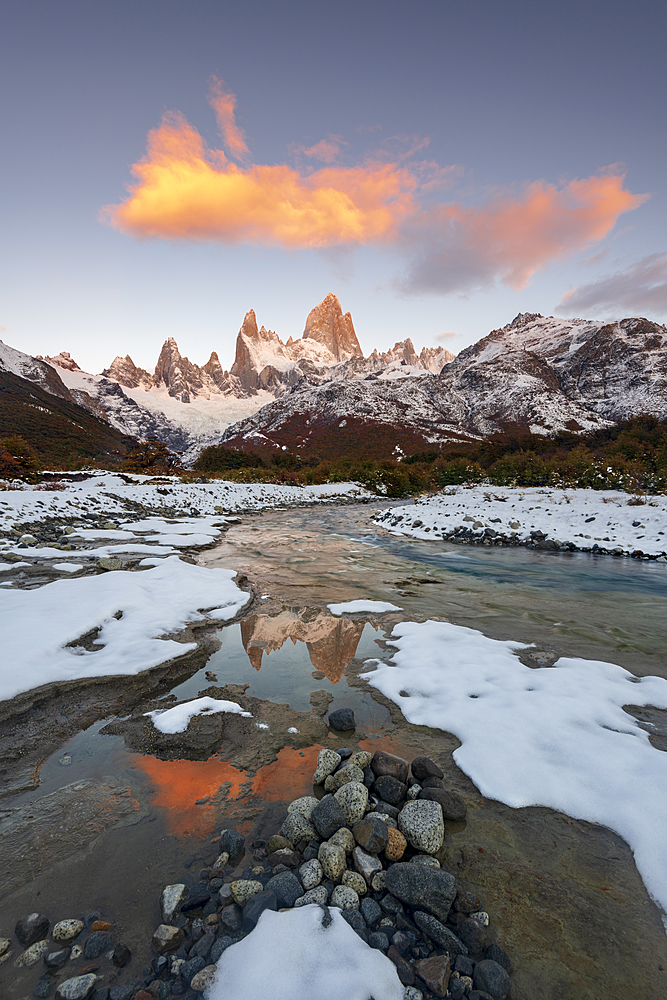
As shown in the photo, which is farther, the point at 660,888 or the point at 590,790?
the point at 590,790

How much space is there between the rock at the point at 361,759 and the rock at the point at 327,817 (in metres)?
0.49

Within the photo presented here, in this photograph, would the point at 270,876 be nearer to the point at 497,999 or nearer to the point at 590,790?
the point at 497,999

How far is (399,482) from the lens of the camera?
49.2 m

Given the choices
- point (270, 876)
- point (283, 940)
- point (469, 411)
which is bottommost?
point (270, 876)

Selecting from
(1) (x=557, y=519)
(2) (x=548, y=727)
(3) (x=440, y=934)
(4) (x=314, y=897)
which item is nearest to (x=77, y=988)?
(4) (x=314, y=897)

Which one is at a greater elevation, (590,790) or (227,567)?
(590,790)

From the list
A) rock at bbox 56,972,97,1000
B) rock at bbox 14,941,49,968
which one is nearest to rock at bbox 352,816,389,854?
rock at bbox 56,972,97,1000

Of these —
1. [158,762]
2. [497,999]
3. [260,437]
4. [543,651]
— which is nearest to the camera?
[497,999]

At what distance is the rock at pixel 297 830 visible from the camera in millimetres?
2812

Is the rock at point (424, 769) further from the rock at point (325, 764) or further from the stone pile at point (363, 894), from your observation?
the rock at point (325, 764)

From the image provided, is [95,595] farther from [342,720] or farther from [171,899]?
[171,899]

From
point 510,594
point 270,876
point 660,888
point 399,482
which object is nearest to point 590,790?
point 660,888

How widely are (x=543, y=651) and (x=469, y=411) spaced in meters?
137

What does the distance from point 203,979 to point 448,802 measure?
1916 mm
